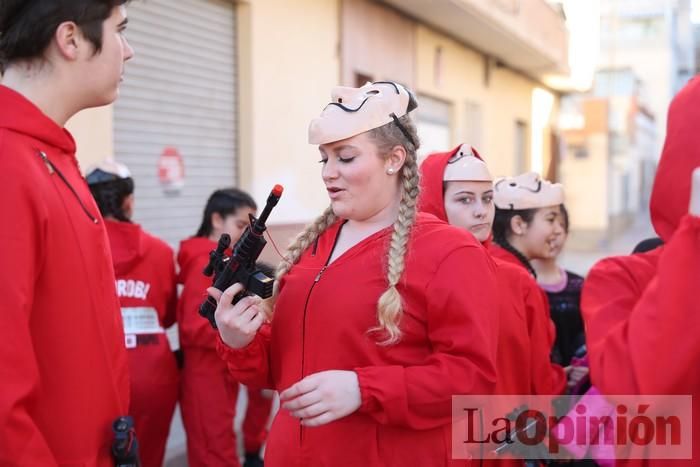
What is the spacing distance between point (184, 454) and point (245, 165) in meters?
2.70

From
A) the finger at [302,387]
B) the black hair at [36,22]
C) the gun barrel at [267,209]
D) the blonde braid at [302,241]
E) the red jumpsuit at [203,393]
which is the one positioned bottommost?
the red jumpsuit at [203,393]

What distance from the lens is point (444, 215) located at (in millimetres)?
3238

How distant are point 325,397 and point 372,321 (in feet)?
0.83

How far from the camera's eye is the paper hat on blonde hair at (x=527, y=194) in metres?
4.07

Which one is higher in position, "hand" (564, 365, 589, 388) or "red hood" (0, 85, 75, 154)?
"red hood" (0, 85, 75, 154)

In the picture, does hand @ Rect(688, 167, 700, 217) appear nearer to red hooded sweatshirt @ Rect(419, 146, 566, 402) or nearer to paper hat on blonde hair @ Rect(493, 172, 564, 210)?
red hooded sweatshirt @ Rect(419, 146, 566, 402)

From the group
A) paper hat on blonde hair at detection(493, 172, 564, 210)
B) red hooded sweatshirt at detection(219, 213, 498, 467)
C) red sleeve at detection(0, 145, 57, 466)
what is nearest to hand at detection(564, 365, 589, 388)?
paper hat on blonde hair at detection(493, 172, 564, 210)

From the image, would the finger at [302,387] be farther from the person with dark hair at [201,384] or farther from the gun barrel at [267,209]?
the person with dark hair at [201,384]

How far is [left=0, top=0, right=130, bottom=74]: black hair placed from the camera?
6.00ft

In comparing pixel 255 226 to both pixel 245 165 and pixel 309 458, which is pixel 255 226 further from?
pixel 245 165

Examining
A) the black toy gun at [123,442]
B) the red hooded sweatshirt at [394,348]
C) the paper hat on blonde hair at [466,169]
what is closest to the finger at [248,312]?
the red hooded sweatshirt at [394,348]

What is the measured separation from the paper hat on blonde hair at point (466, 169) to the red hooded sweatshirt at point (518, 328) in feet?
0.09

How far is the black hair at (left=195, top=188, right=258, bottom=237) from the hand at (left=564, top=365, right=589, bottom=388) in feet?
6.61

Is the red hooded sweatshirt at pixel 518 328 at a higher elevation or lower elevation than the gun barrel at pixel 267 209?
lower
